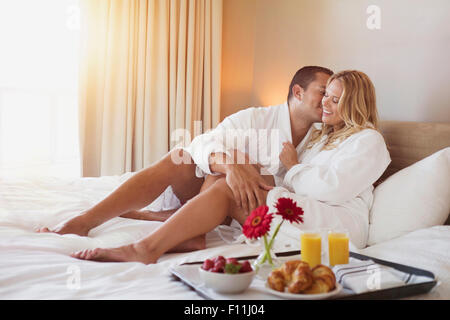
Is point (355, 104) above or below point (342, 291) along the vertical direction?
→ above

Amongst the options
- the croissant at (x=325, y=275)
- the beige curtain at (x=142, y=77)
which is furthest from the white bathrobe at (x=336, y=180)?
the beige curtain at (x=142, y=77)

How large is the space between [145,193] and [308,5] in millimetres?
1964

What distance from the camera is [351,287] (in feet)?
3.78

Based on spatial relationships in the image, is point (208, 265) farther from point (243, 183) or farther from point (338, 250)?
point (243, 183)

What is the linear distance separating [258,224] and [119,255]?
0.49 metres

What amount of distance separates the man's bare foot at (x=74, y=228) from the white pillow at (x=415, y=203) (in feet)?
3.37

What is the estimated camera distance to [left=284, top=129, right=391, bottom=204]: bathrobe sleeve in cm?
182

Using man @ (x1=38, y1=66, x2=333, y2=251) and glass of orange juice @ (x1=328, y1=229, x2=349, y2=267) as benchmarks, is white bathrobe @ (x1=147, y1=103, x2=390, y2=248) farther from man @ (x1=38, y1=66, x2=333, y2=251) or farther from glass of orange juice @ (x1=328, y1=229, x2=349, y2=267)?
glass of orange juice @ (x1=328, y1=229, x2=349, y2=267)

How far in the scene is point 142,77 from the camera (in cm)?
369

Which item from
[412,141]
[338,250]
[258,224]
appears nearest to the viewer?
[258,224]

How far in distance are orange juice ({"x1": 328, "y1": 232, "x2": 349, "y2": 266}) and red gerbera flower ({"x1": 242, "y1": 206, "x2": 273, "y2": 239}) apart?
0.23m

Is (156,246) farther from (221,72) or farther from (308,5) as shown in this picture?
(221,72)

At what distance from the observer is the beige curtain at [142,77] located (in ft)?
11.7

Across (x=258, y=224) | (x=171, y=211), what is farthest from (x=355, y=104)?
(x=258, y=224)
